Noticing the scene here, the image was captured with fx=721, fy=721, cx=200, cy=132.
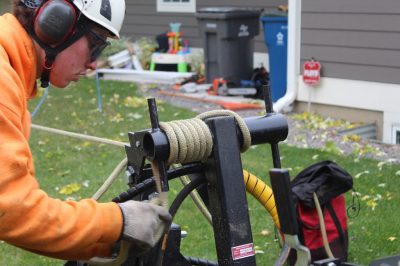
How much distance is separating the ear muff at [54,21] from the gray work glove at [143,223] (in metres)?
0.62

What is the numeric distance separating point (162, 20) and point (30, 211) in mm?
12037

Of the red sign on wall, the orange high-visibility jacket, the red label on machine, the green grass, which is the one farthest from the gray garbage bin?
the orange high-visibility jacket

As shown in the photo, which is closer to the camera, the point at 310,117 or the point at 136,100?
the point at 310,117

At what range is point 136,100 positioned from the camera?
1024 centimetres

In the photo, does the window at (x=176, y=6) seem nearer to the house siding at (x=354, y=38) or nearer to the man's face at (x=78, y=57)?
the house siding at (x=354, y=38)

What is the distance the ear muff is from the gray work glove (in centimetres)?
62

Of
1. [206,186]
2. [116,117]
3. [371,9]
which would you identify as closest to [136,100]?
[116,117]

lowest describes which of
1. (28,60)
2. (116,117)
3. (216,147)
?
(116,117)

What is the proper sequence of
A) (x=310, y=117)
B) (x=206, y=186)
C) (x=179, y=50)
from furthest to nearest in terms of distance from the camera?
(x=179, y=50) → (x=310, y=117) → (x=206, y=186)

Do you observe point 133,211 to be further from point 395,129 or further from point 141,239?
point 395,129

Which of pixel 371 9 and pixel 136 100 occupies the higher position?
pixel 371 9

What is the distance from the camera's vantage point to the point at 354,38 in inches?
334

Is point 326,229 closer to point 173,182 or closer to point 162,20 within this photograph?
point 173,182

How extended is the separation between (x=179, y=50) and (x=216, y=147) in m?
10.6
